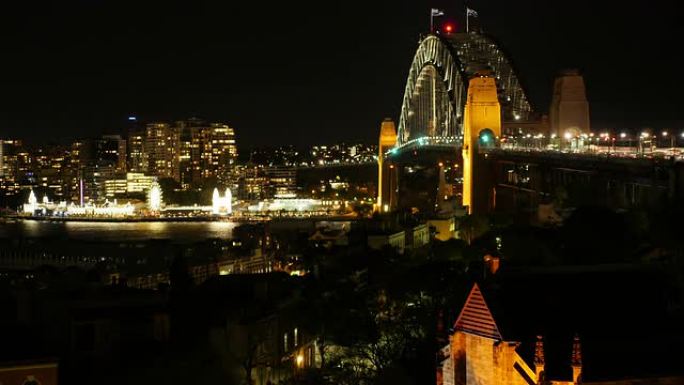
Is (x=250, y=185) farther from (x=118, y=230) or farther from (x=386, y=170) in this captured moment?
(x=386, y=170)

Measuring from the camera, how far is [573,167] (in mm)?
47219

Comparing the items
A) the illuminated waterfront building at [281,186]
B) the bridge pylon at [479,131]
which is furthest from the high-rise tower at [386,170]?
the illuminated waterfront building at [281,186]

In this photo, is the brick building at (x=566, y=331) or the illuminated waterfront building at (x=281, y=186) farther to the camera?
the illuminated waterfront building at (x=281, y=186)

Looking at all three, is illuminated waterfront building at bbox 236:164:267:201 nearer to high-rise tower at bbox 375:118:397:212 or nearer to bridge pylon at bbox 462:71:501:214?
high-rise tower at bbox 375:118:397:212

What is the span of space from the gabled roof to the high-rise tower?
→ 86808 mm

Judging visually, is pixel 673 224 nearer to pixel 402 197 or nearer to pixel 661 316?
pixel 661 316

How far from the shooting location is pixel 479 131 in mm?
61375

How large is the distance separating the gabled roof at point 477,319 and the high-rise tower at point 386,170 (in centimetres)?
8681

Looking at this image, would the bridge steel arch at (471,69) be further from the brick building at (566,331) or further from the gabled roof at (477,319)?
the gabled roof at (477,319)

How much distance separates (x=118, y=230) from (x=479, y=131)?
255 ft

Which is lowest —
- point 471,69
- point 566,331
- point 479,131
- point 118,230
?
point 118,230

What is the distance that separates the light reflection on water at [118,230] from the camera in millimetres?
115000

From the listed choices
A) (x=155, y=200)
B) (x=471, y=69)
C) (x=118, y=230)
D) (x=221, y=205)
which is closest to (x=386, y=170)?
(x=471, y=69)

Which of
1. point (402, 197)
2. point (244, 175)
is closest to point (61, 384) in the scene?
point (402, 197)
